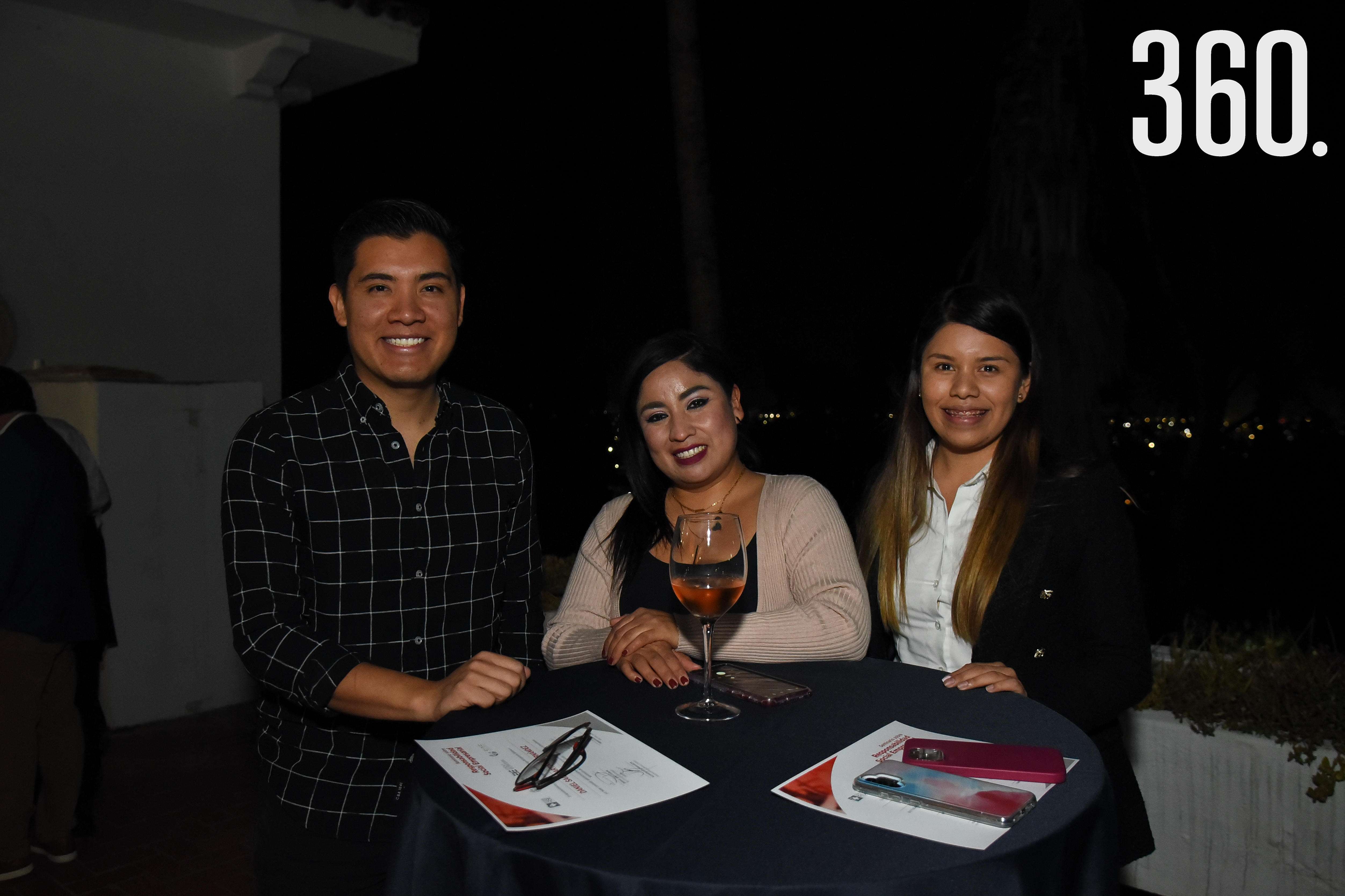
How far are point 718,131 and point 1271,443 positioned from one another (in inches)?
269

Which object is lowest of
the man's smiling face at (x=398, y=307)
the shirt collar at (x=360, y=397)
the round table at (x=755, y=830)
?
the round table at (x=755, y=830)

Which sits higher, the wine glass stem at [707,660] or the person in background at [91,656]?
the wine glass stem at [707,660]

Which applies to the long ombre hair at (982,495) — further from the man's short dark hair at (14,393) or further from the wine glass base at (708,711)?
the man's short dark hair at (14,393)

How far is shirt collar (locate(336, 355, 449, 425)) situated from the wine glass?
0.65m

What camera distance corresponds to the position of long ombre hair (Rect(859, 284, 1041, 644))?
2.13 m

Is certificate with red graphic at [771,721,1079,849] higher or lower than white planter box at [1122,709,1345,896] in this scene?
higher

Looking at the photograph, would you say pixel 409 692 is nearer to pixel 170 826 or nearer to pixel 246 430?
pixel 246 430

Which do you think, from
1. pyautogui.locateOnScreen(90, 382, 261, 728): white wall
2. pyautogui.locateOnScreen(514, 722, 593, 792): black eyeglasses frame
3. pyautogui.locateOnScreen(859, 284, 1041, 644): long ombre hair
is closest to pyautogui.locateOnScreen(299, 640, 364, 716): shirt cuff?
pyautogui.locateOnScreen(514, 722, 593, 792): black eyeglasses frame

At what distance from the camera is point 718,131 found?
Answer: 11664 millimetres

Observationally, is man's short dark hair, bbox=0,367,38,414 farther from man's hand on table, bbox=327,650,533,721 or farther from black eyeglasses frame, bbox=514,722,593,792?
black eyeglasses frame, bbox=514,722,593,792

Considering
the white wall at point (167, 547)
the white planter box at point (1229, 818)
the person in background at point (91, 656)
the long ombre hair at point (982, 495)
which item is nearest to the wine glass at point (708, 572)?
the long ombre hair at point (982, 495)

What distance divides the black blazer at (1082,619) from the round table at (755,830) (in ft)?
1.27

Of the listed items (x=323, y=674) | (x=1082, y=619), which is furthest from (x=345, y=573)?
(x=1082, y=619)

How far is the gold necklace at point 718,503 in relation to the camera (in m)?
2.37
